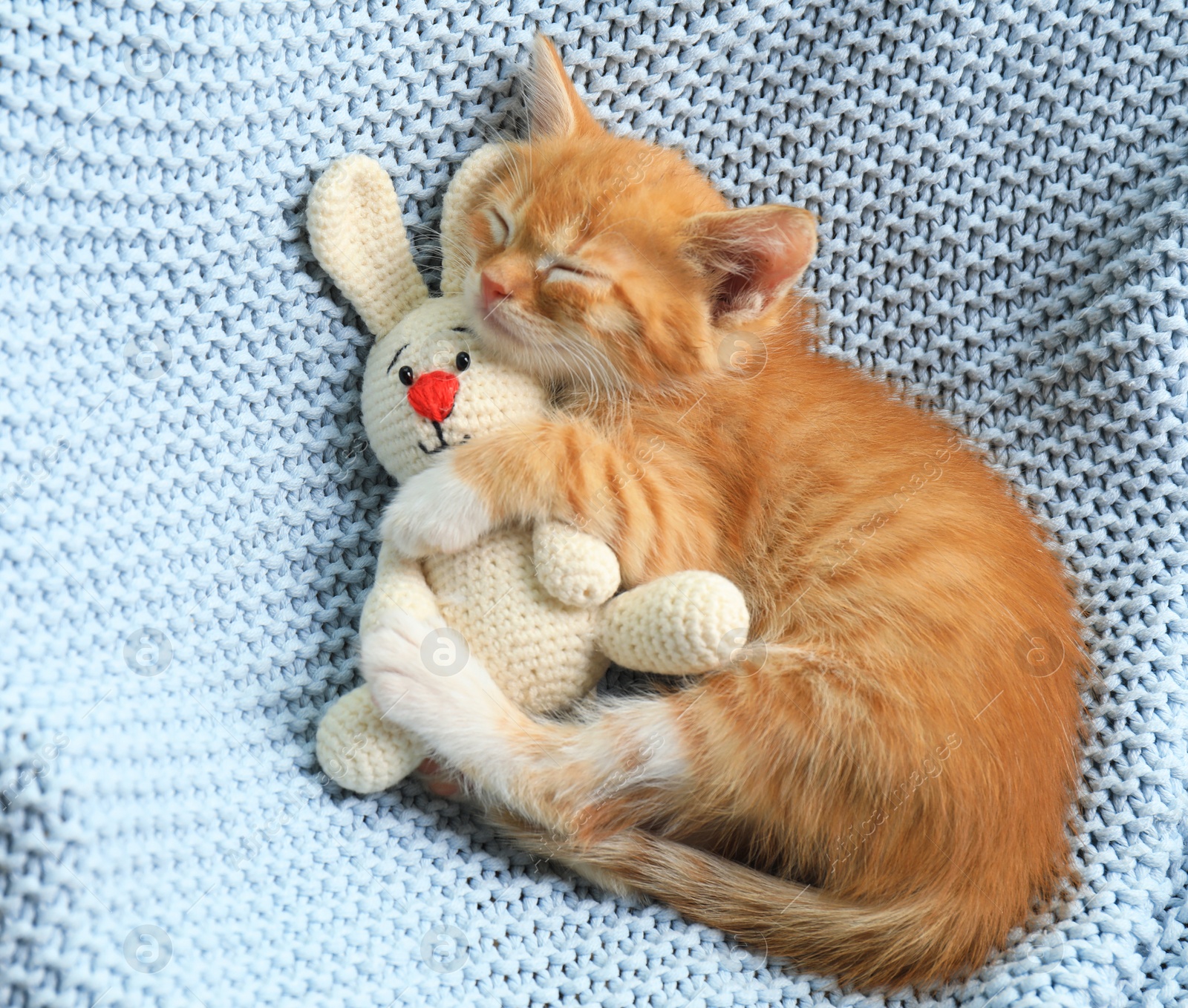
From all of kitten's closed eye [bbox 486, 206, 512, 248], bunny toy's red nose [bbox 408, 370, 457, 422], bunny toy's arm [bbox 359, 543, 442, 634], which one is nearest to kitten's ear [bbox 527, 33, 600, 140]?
kitten's closed eye [bbox 486, 206, 512, 248]

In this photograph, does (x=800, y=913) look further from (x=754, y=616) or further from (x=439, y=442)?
(x=439, y=442)

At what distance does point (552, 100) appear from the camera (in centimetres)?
131

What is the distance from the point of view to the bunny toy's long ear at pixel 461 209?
1.32 metres

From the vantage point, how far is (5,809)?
933 mm

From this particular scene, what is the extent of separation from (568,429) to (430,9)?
60 cm

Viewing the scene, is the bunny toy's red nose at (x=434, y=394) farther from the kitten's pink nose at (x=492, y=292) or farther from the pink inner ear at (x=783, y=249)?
the pink inner ear at (x=783, y=249)

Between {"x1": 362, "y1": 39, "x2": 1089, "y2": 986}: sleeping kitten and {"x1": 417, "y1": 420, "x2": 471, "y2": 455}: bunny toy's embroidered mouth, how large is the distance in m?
0.05

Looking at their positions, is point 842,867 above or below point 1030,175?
below

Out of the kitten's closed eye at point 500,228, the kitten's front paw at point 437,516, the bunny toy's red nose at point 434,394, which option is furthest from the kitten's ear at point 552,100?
the kitten's front paw at point 437,516

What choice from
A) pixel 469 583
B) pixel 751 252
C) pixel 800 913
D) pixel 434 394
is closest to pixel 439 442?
pixel 434 394

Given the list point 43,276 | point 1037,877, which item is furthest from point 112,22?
point 1037,877

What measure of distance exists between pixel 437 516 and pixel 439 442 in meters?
0.11

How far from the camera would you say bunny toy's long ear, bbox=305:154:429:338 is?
48.8 inches

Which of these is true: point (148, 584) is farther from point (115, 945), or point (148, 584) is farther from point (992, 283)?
point (992, 283)
